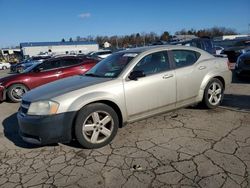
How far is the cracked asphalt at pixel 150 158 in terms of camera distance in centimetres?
316

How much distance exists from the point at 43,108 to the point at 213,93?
3.66 meters

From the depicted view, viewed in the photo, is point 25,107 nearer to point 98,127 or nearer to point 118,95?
point 98,127

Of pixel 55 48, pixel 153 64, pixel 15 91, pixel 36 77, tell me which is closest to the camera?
pixel 153 64

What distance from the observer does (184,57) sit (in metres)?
5.33

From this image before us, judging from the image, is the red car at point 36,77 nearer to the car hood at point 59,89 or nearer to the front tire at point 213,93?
the car hood at point 59,89

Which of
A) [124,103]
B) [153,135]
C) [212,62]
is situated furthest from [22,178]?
[212,62]

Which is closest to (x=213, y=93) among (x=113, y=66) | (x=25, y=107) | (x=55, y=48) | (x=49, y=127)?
(x=113, y=66)

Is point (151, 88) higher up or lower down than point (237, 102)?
higher up

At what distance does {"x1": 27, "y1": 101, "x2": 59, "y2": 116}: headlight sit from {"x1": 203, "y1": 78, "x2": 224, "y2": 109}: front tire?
324cm

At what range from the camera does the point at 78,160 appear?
381cm

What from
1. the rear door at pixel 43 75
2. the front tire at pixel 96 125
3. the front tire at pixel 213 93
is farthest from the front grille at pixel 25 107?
the rear door at pixel 43 75

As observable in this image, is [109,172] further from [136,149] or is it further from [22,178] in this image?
[22,178]

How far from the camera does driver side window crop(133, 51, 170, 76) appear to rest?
4.72 meters

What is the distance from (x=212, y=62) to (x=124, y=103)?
8.06 ft
